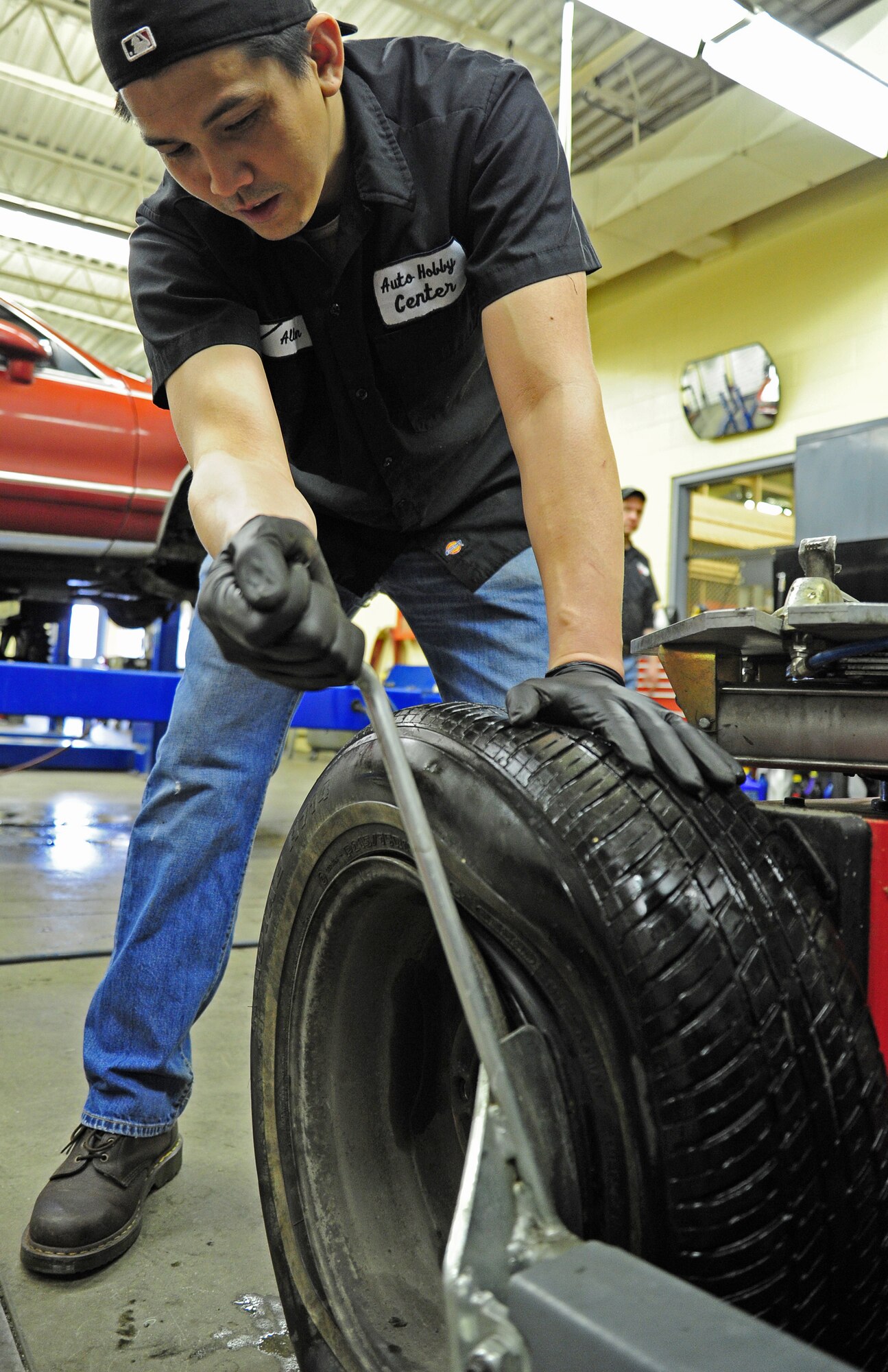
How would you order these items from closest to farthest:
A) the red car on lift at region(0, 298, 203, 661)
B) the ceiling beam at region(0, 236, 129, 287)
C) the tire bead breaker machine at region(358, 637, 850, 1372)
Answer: the tire bead breaker machine at region(358, 637, 850, 1372) → the red car on lift at region(0, 298, 203, 661) → the ceiling beam at region(0, 236, 129, 287)

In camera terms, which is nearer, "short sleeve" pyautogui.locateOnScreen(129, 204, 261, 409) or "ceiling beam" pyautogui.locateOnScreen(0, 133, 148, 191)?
"short sleeve" pyautogui.locateOnScreen(129, 204, 261, 409)

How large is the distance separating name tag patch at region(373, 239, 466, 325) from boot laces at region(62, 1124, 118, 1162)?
36.1 inches

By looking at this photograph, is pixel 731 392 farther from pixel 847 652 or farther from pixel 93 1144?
pixel 93 1144

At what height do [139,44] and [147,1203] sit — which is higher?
[139,44]

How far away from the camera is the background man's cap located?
0.77 m

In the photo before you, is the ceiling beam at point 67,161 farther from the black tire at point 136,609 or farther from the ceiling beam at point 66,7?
the black tire at point 136,609

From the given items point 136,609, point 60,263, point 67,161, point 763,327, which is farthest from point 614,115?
point 60,263

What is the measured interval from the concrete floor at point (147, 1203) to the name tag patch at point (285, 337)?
947mm

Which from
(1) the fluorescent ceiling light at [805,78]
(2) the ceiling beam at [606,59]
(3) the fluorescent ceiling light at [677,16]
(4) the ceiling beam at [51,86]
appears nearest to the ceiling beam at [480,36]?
(2) the ceiling beam at [606,59]

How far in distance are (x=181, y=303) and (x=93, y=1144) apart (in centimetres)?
88

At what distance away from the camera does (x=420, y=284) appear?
1.04 metres

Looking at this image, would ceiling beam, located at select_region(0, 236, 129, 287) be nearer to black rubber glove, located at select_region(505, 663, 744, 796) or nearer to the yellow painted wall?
the yellow painted wall

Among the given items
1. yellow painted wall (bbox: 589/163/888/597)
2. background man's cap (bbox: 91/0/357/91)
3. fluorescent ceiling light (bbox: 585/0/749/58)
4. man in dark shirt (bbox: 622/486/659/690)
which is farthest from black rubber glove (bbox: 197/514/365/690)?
yellow painted wall (bbox: 589/163/888/597)

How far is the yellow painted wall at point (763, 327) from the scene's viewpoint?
5945mm
